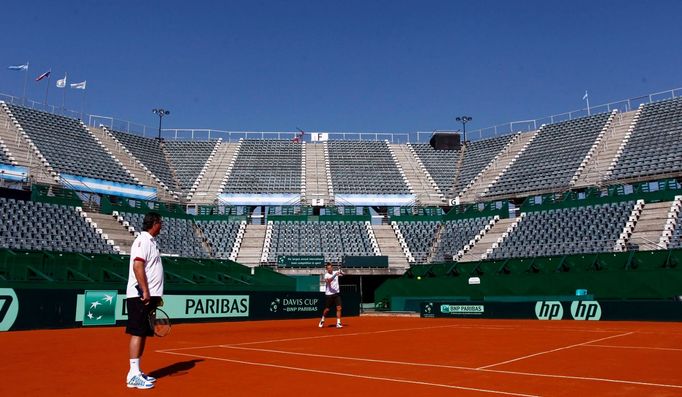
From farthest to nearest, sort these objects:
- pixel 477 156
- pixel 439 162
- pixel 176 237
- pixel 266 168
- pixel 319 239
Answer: pixel 439 162, pixel 477 156, pixel 266 168, pixel 319 239, pixel 176 237

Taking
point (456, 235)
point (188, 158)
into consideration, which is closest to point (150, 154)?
point (188, 158)

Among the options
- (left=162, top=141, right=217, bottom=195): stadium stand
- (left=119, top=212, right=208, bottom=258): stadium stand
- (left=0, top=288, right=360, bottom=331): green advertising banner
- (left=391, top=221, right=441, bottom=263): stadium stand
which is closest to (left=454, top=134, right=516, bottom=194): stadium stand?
(left=391, top=221, right=441, bottom=263): stadium stand

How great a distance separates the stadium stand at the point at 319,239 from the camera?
4425 cm

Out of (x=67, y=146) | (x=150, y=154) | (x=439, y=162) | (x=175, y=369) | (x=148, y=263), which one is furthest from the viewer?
(x=439, y=162)

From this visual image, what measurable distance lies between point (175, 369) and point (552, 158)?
1816 inches

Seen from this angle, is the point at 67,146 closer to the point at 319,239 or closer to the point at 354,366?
the point at 319,239

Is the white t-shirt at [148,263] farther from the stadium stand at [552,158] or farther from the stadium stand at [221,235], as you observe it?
the stadium stand at [552,158]

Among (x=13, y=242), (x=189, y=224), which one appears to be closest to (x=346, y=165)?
(x=189, y=224)

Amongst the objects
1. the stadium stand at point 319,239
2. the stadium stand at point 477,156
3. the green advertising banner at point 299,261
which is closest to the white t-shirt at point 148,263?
the green advertising banner at point 299,261

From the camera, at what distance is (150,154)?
5506 cm

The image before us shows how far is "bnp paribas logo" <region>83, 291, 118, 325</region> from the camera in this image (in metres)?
19.3

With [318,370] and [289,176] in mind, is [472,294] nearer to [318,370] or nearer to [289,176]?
[289,176]

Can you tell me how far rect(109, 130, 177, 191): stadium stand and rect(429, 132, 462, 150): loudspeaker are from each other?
28.7 meters

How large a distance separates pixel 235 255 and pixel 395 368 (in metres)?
37.0
